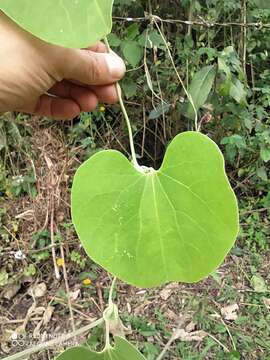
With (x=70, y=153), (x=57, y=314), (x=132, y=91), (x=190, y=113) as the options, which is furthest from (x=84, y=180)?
(x=70, y=153)

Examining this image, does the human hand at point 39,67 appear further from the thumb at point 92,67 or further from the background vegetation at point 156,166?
the background vegetation at point 156,166

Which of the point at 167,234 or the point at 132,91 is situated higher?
the point at 167,234

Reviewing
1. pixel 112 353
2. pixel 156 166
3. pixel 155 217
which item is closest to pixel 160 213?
pixel 155 217

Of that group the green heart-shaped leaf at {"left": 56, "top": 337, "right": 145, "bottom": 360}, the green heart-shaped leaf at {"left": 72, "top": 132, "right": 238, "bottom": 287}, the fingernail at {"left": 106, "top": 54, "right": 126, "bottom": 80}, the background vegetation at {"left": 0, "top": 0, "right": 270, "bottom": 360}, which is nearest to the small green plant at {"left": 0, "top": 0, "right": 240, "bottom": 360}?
the green heart-shaped leaf at {"left": 72, "top": 132, "right": 238, "bottom": 287}

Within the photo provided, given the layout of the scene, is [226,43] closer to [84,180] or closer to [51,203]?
[51,203]

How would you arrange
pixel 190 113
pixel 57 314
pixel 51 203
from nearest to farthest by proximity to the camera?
pixel 190 113 → pixel 57 314 → pixel 51 203

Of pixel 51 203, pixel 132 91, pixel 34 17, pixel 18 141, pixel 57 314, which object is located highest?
pixel 34 17

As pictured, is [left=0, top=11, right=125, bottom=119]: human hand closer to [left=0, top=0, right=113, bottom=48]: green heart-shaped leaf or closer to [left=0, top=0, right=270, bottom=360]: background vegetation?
[left=0, top=0, right=113, bottom=48]: green heart-shaped leaf
